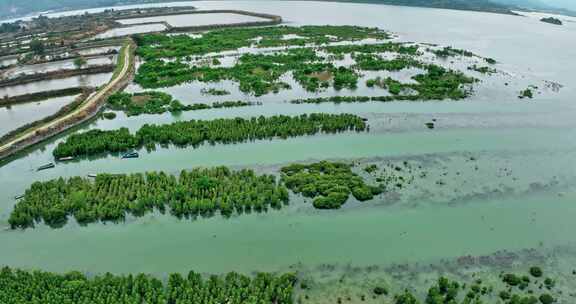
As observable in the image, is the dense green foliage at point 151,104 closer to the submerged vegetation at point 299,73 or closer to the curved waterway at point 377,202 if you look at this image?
the curved waterway at point 377,202

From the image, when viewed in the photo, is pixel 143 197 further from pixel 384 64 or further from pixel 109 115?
pixel 384 64

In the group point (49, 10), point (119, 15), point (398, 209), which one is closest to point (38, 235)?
point (398, 209)

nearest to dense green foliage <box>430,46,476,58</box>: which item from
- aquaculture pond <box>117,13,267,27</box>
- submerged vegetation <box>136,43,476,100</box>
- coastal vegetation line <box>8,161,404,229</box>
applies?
submerged vegetation <box>136,43,476,100</box>

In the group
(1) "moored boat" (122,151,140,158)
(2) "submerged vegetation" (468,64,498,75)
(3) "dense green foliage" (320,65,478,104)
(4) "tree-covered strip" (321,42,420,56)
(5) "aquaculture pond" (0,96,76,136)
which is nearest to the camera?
(1) "moored boat" (122,151,140,158)

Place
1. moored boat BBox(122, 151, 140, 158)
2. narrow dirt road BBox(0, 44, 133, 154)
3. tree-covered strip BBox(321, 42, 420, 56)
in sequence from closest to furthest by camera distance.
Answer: moored boat BBox(122, 151, 140, 158)
narrow dirt road BBox(0, 44, 133, 154)
tree-covered strip BBox(321, 42, 420, 56)

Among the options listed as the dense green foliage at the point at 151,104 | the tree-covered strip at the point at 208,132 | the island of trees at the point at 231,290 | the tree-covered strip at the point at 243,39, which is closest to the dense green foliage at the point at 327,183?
the tree-covered strip at the point at 208,132

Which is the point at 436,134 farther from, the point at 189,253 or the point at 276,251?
the point at 189,253

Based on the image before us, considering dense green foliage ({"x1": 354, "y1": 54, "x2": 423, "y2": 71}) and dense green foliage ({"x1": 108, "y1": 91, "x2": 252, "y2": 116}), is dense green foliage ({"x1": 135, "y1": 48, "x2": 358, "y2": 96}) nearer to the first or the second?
dense green foliage ({"x1": 354, "y1": 54, "x2": 423, "y2": 71})

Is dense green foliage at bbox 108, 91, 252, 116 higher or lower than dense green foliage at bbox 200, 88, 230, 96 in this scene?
lower
